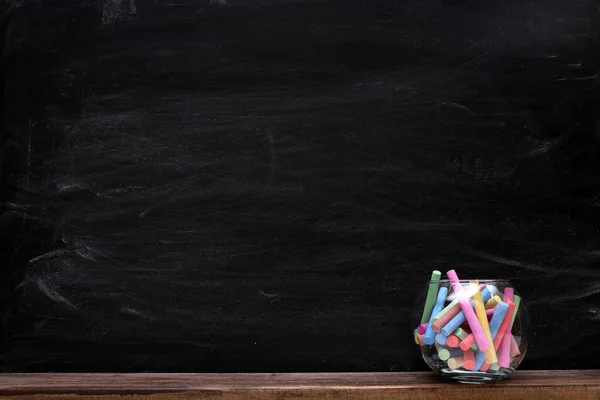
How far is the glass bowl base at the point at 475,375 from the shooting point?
57.6 inches

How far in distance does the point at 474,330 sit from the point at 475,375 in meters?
0.10

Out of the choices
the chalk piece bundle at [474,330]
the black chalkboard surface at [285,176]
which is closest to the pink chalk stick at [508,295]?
the chalk piece bundle at [474,330]

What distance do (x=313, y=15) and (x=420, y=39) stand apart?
27cm

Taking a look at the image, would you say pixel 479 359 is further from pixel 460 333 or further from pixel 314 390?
pixel 314 390

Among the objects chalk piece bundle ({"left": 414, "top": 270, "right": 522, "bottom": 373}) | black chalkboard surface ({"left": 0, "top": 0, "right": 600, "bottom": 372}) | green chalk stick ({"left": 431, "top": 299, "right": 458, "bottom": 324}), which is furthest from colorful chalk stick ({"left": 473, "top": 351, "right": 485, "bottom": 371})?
black chalkboard surface ({"left": 0, "top": 0, "right": 600, "bottom": 372})

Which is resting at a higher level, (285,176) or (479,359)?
(285,176)

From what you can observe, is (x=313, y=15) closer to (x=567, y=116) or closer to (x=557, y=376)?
(x=567, y=116)

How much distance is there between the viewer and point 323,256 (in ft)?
5.64

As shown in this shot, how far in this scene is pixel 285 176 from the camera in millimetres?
1735

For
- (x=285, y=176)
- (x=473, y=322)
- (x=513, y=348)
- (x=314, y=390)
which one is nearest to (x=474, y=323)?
(x=473, y=322)

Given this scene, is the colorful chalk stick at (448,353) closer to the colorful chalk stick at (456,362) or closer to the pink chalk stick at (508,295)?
the colorful chalk stick at (456,362)

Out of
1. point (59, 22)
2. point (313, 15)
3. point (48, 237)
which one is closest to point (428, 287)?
point (313, 15)

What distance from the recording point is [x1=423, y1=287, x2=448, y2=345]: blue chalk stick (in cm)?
148

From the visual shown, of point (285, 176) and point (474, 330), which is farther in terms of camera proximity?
point (285, 176)
